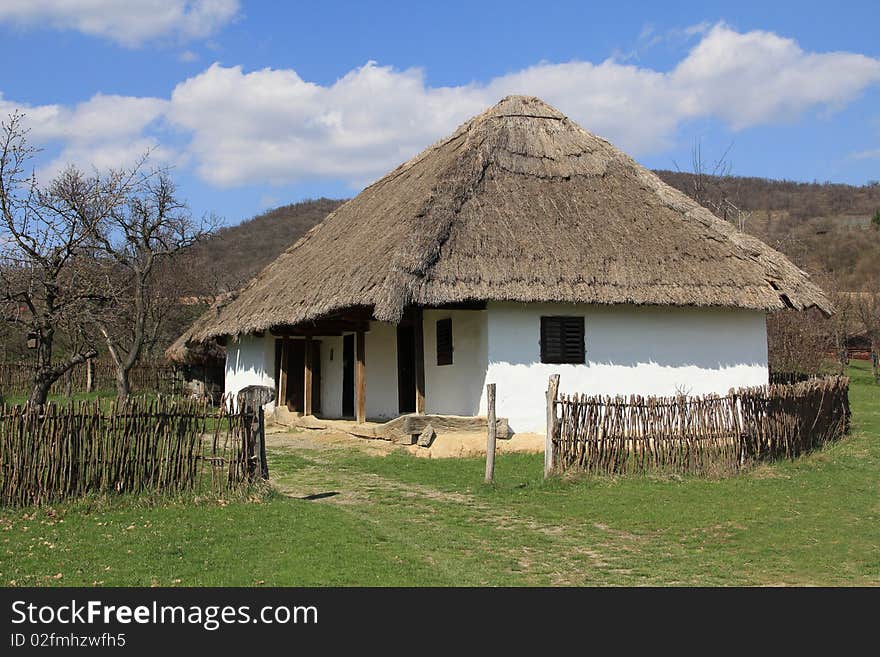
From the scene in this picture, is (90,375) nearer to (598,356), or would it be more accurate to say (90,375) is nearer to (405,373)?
(405,373)

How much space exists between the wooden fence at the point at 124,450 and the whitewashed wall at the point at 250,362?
1087 centimetres

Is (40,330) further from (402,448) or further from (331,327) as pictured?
(331,327)

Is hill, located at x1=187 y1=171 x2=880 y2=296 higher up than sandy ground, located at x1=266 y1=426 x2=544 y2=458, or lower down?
higher up

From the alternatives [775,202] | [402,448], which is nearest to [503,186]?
[402,448]

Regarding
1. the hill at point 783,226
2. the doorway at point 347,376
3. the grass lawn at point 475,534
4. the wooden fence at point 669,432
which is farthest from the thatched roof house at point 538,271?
the hill at point 783,226

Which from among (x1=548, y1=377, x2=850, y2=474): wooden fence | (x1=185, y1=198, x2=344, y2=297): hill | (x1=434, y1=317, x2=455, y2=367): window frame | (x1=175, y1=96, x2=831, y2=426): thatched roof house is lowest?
(x1=548, y1=377, x2=850, y2=474): wooden fence

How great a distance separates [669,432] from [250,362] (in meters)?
13.9

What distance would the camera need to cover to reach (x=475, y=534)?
7.95 metres

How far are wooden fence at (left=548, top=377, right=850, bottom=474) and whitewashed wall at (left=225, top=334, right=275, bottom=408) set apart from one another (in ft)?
36.9

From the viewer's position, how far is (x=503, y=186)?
15539 mm

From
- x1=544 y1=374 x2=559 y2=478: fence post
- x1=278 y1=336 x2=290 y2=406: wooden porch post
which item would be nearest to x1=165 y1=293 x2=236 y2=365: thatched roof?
x1=278 y1=336 x2=290 y2=406: wooden porch post

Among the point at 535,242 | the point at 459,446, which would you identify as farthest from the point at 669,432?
the point at 535,242

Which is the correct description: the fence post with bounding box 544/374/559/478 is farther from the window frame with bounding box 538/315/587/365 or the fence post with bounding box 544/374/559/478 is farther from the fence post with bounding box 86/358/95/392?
the fence post with bounding box 86/358/95/392

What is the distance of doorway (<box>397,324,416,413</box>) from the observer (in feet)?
55.5
